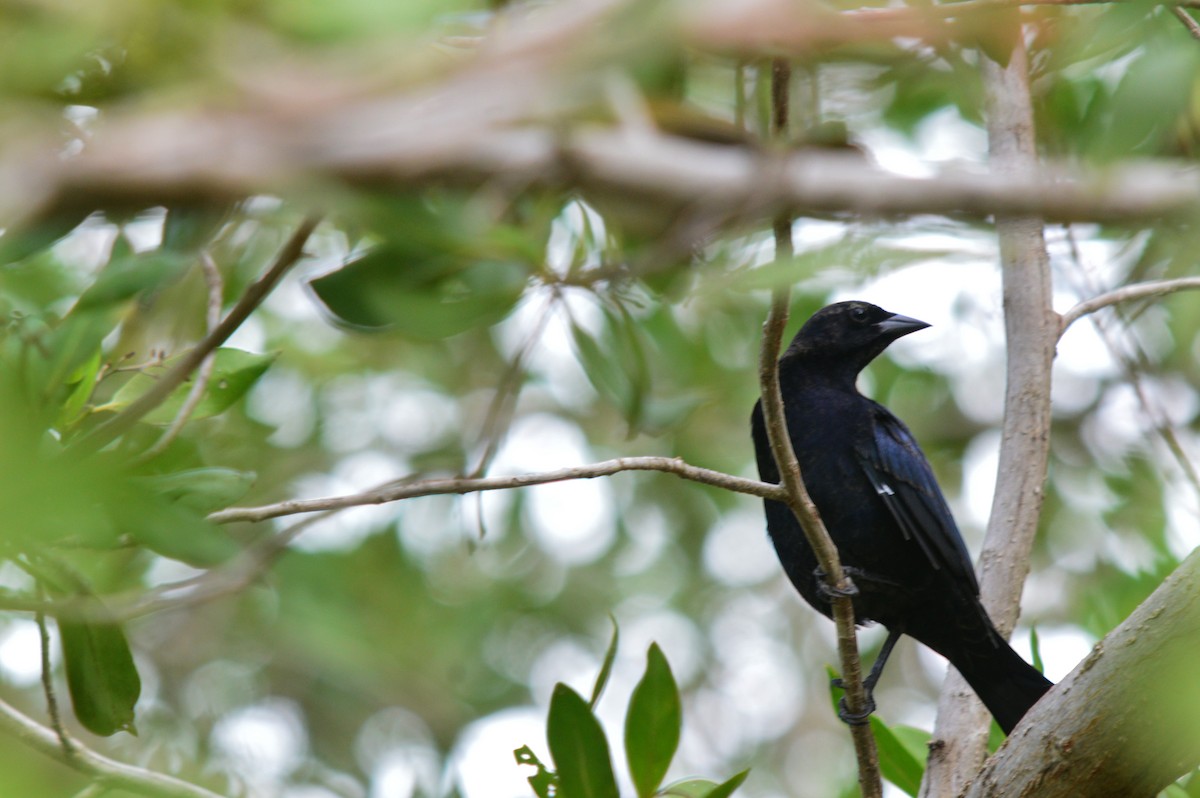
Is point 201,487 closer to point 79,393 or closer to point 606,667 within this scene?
point 79,393

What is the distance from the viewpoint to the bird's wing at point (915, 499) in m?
3.83

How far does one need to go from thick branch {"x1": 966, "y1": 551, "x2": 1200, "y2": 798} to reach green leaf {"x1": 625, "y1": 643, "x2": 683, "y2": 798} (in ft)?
2.59

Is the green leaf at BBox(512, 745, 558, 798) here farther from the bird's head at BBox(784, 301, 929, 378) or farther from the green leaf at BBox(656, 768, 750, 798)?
the bird's head at BBox(784, 301, 929, 378)

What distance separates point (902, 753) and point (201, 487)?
2134 mm

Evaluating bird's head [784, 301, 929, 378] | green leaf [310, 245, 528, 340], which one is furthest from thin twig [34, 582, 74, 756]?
bird's head [784, 301, 929, 378]

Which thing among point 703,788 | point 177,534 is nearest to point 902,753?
point 703,788

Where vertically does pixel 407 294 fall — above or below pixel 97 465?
above

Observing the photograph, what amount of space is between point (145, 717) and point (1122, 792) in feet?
18.3

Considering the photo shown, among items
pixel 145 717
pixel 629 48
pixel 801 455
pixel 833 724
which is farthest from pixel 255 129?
pixel 833 724

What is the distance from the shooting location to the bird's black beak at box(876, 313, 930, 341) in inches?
174

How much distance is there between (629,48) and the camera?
54.6 inches

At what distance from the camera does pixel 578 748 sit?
2918 millimetres

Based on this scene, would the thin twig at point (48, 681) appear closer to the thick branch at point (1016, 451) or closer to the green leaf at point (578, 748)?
the green leaf at point (578, 748)

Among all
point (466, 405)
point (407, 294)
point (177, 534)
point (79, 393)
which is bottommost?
point (466, 405)
